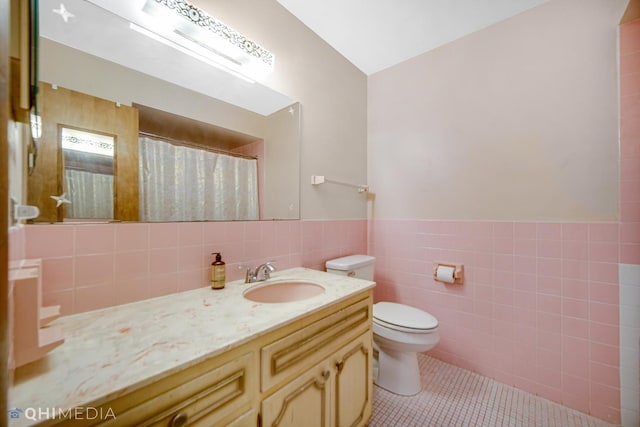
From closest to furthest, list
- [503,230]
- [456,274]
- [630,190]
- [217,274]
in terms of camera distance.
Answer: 1. [217,274]
2. [630,190]
3. [503,230]
4. [456,274]

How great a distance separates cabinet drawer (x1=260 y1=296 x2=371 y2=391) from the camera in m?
0.74

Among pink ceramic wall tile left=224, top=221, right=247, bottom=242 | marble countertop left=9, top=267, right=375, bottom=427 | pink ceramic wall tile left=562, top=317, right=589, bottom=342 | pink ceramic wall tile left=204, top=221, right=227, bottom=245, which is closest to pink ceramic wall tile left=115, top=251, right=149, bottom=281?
marble countertop left=9, top=267, right=375, bottom=427

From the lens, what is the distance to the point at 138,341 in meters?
0.63

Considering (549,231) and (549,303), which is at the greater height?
(549,231)

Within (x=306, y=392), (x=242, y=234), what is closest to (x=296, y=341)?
(x=306, y=392)

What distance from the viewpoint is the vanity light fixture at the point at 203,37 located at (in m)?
1.01

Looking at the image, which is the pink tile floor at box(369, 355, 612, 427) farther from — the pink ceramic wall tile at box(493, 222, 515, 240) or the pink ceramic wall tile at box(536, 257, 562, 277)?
the pink ceramic wall tile at box(493, 222, 515, 240)

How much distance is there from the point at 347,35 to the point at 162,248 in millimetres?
1860

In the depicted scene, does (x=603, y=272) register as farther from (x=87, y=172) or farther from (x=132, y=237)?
(x=87, y=172)

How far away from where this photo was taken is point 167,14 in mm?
A: 1014

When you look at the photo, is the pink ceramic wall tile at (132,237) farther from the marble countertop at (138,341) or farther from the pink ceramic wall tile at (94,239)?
the marble countertop at (138,341)

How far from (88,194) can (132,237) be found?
21 centimetres

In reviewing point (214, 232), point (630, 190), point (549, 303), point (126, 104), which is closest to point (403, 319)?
point (549, 303)

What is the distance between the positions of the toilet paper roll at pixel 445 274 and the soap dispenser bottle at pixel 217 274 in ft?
4.88
